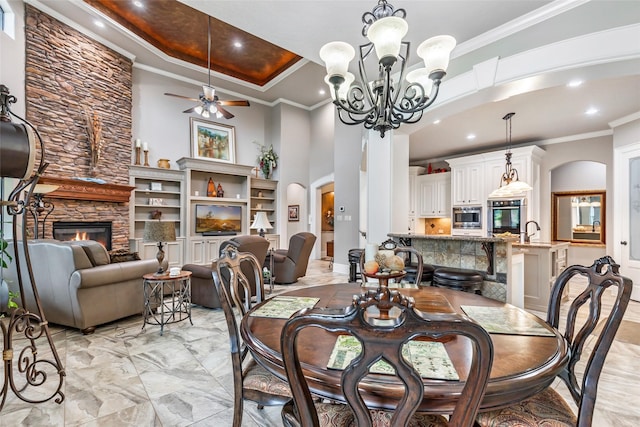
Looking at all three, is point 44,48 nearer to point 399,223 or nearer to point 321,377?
point 399,223

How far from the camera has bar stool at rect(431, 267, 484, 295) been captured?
9.52 ft

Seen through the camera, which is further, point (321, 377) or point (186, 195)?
point (186, 195)

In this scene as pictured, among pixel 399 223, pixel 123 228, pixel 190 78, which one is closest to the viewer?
pixel 399 223

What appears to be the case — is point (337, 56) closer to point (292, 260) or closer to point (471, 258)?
point (471, 258)

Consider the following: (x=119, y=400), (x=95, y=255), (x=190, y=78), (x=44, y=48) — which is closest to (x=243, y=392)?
(x=119, y=400)

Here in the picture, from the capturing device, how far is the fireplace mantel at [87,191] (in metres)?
4.75

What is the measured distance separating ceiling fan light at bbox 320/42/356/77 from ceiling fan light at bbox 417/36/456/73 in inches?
20.2

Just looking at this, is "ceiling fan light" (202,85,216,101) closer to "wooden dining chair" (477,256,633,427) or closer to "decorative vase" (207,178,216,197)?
"decorative vase" (207,178,216,197)

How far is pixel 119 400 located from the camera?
1.91m

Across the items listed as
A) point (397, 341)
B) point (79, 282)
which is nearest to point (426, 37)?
point (397, 341)

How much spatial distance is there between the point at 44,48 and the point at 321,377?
6.73m

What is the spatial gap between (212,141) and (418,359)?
299 inches

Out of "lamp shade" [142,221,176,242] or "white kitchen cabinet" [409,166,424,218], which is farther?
"white kitchen cabinet" [409,166,424,218]

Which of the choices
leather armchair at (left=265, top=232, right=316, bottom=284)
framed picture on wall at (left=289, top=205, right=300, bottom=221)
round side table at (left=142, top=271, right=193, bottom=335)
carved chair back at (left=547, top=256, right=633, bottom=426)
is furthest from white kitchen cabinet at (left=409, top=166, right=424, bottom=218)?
carved chair back at (left=547, top=256, right=633, bottom=426)
